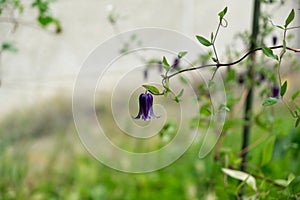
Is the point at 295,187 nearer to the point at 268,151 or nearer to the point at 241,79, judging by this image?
the point at 268,151

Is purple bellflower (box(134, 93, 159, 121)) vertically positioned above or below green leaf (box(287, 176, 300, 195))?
above

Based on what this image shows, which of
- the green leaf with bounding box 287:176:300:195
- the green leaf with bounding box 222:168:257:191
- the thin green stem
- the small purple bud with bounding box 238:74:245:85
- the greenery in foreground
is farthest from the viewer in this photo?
the greenery in foreground

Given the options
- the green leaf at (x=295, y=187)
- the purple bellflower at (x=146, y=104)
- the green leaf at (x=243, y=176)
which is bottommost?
the green leaf at (x=243, y=176)

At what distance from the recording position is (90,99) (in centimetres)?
162

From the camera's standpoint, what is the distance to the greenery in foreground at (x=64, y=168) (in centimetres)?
149

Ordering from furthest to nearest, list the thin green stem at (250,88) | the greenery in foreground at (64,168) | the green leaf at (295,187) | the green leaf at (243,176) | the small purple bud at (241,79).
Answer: the greenery in foreground at (64,168) → the small purple bud at (241,79) → the thin green stem at (250,88) → the green leaf at (243,176) → the green leaf at (295,187)

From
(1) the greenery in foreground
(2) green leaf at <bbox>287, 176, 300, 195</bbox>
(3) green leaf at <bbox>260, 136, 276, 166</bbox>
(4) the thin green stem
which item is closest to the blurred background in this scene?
(1) the greenery in foreground

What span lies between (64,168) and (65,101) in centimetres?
30

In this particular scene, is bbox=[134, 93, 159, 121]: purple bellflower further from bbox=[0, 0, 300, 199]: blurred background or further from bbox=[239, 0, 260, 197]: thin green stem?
bbox=[0, 0, 300, 199]: blurred background

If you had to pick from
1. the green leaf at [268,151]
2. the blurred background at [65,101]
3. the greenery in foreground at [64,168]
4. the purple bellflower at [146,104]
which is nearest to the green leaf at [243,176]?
the green leaf at [268,151]

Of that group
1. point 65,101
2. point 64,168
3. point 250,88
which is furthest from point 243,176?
point 65,101

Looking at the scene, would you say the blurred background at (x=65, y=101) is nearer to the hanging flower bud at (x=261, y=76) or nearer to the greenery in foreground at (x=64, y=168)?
the greenery in foreground at (x=64, y=168)

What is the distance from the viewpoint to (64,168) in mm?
1720

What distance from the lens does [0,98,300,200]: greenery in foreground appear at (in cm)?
149
